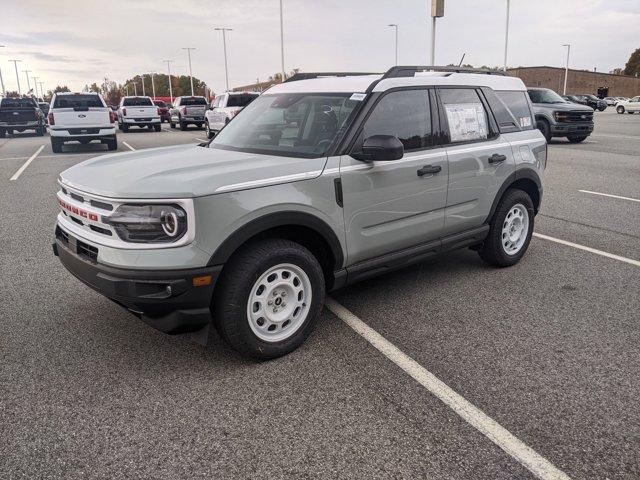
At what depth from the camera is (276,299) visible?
3.53m

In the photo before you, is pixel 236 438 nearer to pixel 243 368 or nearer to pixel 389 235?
pixel 243 368

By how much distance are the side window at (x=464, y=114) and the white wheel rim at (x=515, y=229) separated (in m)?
0.91

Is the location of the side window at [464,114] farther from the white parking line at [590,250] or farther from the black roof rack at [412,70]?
the white parking line at [590,250]

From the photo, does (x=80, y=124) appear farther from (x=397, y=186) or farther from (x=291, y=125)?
(x=397, y=186)

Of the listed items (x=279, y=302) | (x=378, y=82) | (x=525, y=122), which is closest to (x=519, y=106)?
(x=525, y=122)

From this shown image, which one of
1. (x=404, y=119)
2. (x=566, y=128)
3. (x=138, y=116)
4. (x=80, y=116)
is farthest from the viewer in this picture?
(x=138, y=116)

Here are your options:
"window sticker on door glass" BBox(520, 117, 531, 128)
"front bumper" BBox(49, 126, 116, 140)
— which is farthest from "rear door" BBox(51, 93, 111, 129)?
"window sticker on door glass" BBox(520, 117, 531, 128)

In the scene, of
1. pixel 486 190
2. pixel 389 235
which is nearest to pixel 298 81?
pixel 389 235

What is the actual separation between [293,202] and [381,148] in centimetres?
70

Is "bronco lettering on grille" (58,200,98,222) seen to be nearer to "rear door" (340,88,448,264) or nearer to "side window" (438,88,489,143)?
"rear door" (340,88,448,264)

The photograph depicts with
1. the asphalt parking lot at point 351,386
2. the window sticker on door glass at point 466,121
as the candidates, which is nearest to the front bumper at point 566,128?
the asphalt parking lot at point 351,386

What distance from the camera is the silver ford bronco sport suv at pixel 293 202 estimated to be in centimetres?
307

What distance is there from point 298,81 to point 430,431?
313 cm

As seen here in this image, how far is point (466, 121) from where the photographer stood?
4707mm
